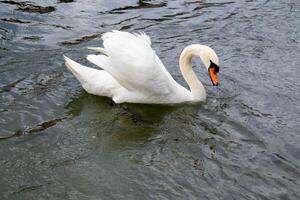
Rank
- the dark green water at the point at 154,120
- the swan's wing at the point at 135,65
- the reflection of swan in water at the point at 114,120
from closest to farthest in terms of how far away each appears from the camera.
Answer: the dark green water at the point at 154,120
the reflection of swan in water at the point at 114,120
the swan's wing at the point at 135,65

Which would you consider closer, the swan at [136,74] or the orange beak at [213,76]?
the swan at [136,74]

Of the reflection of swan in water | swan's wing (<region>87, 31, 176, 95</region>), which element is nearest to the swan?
swan's wing (<region>87, 31, 176, 95</region>)

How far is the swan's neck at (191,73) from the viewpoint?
8.07m

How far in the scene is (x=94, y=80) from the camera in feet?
26.0

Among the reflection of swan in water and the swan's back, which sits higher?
the swan's back

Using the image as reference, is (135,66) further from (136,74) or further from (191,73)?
(191,73)

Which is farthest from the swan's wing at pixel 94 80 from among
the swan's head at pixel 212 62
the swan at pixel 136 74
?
the swan's head at pixel 212 62

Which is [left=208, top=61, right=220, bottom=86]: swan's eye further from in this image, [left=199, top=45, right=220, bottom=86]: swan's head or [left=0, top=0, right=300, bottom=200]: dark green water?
[left=0, top=0, right=300, bottom=200]: dark green water

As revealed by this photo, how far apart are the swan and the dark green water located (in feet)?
0.55

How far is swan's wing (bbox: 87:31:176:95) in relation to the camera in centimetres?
745

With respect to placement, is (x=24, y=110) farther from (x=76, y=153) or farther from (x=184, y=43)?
(x=184, y=43)

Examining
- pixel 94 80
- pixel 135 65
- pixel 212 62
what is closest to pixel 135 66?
pixel 135 65

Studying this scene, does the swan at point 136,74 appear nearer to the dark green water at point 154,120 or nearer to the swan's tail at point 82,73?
the swan's tail at point 82,73

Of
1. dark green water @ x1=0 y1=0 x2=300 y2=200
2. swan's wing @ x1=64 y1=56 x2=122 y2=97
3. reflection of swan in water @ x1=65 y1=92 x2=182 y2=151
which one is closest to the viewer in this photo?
dark green water @ x1=0 y1=0 x2=300 y2=200
